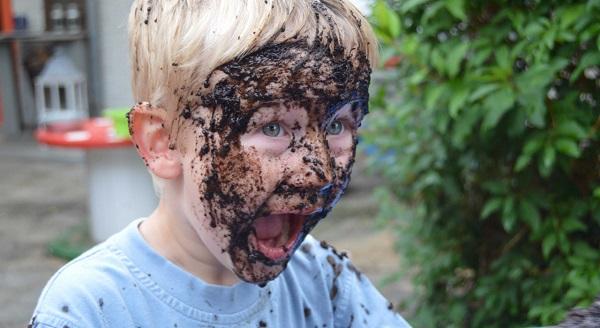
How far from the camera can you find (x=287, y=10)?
1.44 metres

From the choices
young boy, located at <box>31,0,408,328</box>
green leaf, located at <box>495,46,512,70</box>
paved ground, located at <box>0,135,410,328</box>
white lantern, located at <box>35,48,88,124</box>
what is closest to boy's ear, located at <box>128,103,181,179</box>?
young boy, located at <box>31,0,408,328</box>

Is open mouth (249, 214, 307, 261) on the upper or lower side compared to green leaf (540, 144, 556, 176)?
upper

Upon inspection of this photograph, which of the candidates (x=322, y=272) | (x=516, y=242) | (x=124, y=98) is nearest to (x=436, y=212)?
(x=516, y=242)

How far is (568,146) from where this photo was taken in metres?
2.52

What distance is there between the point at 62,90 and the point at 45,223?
3.22 metres

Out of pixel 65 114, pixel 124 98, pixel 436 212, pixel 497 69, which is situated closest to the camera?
pixel 497 69

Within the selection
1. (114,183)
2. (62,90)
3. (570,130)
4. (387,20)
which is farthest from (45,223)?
(570,130)

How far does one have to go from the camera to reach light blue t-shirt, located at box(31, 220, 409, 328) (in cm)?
150

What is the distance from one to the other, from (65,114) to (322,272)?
8.60 metres

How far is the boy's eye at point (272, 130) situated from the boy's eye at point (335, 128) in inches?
3.8

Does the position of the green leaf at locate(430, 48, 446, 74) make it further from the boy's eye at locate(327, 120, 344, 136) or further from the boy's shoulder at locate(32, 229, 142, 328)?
the boy's shoulder at locate(32, 229, 142, 328)

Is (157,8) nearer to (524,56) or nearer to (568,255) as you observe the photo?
(524,56)

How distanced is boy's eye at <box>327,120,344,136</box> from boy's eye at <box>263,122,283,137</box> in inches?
3.8

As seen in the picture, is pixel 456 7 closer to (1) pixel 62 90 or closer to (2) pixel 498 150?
(2) pixel 498 150
